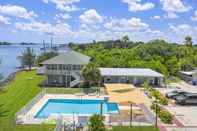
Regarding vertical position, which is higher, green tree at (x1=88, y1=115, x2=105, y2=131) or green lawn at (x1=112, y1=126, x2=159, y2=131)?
green tree at (x1=88, y1=115, x2=105, y2=131)

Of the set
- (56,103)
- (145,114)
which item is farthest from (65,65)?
(145,114)

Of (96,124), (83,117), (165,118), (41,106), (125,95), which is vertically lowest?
(41,106)

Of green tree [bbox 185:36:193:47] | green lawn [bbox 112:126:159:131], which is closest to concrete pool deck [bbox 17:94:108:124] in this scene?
green lawn [bbox 112:126:159:131]

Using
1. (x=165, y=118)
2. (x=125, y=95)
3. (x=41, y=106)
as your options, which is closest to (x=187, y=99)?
(x=125, y=95)

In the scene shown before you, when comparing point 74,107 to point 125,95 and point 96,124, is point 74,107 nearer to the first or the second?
point 125,95

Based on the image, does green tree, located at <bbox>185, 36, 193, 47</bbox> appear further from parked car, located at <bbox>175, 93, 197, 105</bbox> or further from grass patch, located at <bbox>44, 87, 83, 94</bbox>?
parked car, located at <bbox>175, 93, 197, 105</bbox>

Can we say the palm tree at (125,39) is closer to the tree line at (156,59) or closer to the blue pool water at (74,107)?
the tree line at (156,59)

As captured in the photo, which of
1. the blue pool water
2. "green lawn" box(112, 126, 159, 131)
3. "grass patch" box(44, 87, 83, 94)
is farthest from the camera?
"grass patch" box(44, 87, 83, 94)
